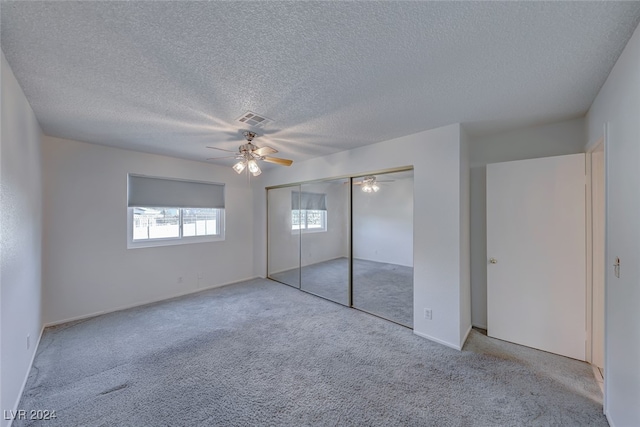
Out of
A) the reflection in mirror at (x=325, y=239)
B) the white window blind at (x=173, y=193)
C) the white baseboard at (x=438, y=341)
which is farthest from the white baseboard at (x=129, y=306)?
the white baseboard at (x=438, y=341)

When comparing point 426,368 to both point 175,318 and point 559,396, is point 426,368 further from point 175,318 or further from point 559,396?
point 175,318

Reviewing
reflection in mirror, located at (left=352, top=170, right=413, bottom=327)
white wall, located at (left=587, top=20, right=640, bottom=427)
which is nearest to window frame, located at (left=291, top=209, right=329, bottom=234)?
reflection in mirror, located at (left=352, top=170, right=413, bottom=327)

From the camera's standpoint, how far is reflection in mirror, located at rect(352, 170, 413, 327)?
3201mm

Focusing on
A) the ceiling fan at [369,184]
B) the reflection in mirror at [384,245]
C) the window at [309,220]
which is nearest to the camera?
the reflection in mirror at [384,245]

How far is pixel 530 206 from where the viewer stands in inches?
101

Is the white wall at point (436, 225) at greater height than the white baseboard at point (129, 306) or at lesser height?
greater

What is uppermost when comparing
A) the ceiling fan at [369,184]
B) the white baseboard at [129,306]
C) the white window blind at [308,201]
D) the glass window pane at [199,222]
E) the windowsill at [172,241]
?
the ceiling fan at [369,184]

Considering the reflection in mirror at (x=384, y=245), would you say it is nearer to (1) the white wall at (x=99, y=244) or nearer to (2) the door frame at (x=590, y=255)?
(2) the door frame at (x=590, y=255)

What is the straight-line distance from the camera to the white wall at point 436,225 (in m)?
2.58

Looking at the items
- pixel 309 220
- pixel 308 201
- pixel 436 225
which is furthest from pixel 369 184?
pixel 309 220

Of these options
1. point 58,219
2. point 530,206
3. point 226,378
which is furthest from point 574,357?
point 58,219

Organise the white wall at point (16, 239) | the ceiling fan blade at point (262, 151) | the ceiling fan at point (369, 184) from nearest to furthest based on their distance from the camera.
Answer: the white wall at point (16, 239)
the ceiling fan blade at point (262, 151)
the ceiling fan at point (369, 184)

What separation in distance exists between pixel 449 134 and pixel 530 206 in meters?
1.17

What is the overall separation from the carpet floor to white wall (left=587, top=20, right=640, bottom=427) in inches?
66.7
